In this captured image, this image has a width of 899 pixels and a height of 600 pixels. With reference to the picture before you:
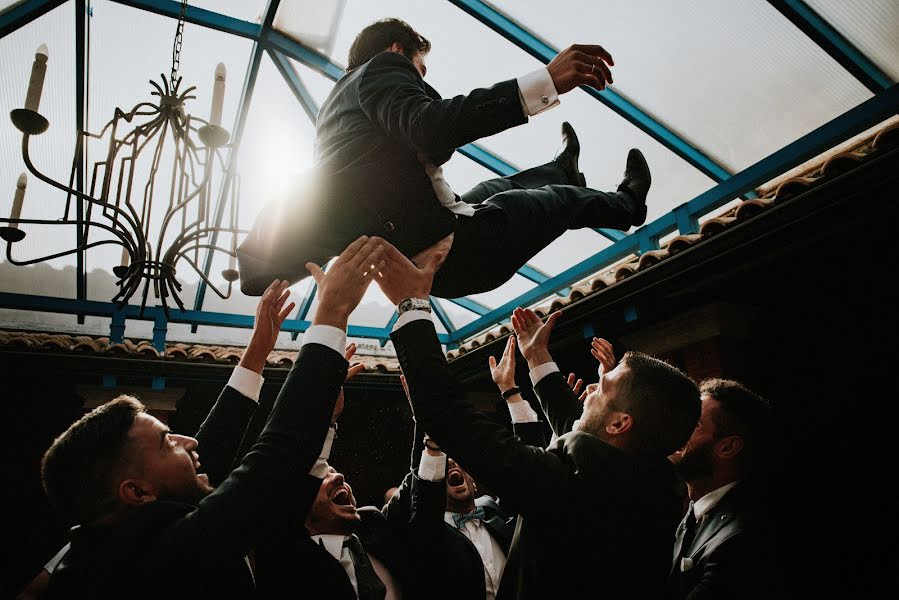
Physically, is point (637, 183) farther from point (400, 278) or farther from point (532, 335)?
point (400, 278)

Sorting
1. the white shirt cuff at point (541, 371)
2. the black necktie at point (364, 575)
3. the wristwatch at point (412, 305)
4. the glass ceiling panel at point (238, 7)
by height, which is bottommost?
the black necktie at point (364, 575)

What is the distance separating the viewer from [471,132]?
4.17 ft

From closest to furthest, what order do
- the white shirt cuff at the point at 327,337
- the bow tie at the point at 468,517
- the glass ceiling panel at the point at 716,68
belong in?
1. the white shirt cuff at the point at 327,337
2. the bow tie at the point at 468,517
3. the glass ceiling panel at the point at 716,68

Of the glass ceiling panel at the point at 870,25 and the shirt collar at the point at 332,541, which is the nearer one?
the shirt collar at the point at 332,541

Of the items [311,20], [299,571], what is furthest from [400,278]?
[311,20]

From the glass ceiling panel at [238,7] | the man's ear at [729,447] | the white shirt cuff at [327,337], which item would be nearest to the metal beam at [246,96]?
the glass ceiling panel at [238,7]

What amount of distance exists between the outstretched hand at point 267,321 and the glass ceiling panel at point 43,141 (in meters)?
3.45

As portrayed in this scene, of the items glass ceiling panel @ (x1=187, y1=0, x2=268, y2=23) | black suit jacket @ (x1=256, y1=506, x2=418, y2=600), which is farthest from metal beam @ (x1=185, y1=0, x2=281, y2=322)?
black suit jacket @ (x1=256, y1=506, x2=418, y2=600)

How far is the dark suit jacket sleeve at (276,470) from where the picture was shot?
3.41ft

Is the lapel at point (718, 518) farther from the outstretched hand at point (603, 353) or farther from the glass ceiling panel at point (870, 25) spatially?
the glass ceiling panel at point (870, 25)

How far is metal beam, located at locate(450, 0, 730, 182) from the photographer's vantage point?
4.41 metres

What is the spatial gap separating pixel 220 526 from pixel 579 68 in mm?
1263

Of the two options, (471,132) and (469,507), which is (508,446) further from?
(469,507)

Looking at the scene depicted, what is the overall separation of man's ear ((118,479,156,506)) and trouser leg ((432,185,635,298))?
93cm
